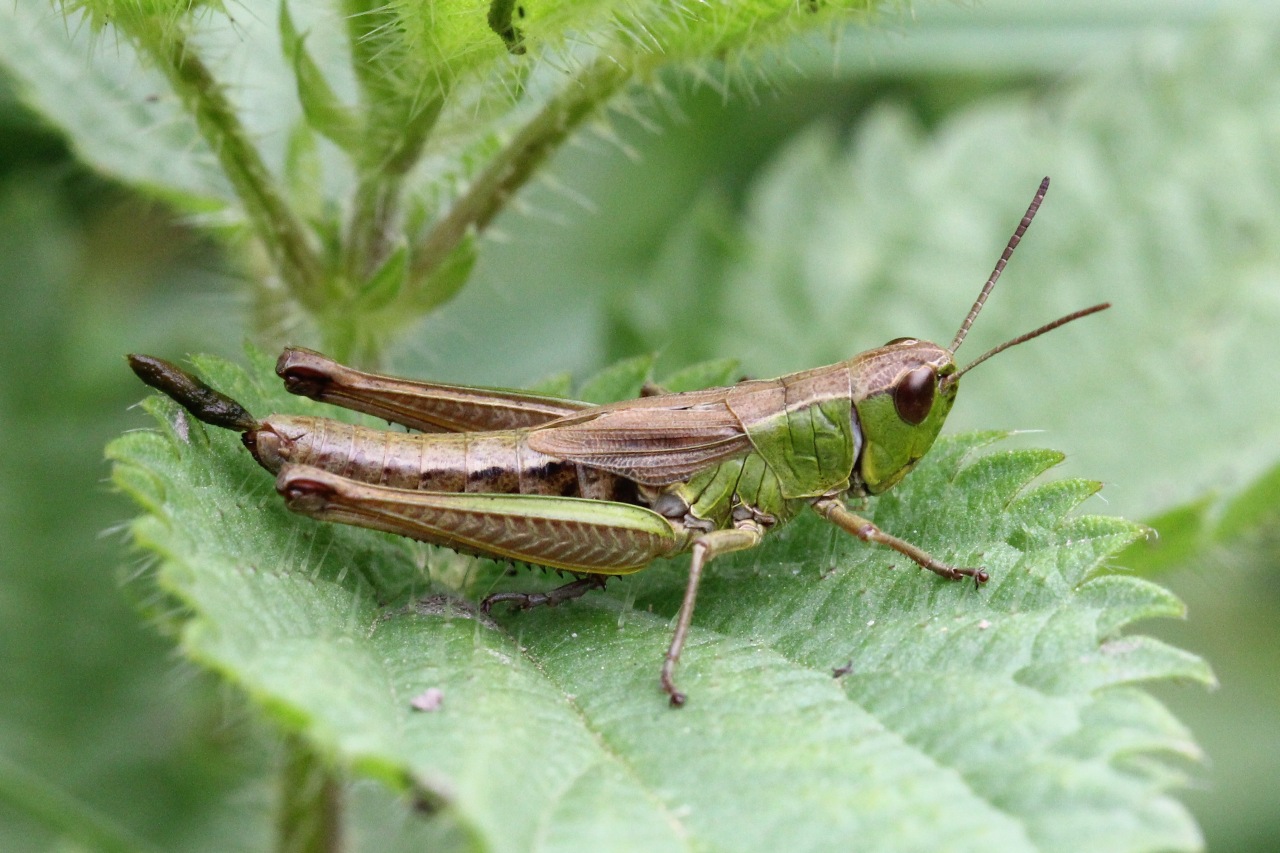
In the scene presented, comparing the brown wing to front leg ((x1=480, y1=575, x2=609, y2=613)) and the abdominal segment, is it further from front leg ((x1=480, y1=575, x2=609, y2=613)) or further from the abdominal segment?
front leg ((x1=480, y1=575, x2=609, y2=613))

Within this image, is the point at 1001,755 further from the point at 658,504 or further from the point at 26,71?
the point at 26,71

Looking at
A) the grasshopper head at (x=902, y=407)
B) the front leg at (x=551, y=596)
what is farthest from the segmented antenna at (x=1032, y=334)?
the front leg at (x=551, y=596)

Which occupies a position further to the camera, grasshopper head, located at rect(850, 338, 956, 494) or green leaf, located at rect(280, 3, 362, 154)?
grasshopper head, located at rect(850, 338, 956, 494)

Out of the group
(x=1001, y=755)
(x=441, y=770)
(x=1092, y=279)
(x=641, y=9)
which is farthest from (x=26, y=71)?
(x=1092, y=279)

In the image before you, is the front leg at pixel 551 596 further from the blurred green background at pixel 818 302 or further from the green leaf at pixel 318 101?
the green leaf at pixel 318 101

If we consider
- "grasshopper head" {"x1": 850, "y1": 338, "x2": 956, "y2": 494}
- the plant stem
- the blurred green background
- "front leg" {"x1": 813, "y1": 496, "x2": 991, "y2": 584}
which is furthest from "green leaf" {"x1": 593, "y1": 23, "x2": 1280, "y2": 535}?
the plant stem

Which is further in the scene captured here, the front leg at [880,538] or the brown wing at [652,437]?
the brown wing at [652,437]
